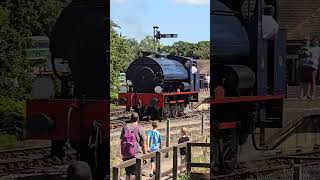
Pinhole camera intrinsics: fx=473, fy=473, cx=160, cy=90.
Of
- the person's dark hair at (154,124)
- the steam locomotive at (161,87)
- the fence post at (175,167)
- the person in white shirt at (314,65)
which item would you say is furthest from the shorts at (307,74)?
the person's dark hair at (154,124)

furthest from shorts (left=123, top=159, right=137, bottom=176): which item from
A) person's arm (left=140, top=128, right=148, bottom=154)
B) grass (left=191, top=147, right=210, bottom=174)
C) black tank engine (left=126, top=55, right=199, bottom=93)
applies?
black tank engine (left=126, top=55, right=199, bottom=93)

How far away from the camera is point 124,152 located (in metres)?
3.87

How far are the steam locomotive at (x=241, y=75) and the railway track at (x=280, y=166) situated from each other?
0.31ft

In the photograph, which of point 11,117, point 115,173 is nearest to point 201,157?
point 115,173

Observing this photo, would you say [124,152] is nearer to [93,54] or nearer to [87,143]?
[87,143]

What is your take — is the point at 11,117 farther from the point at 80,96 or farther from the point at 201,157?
the point at 201,157

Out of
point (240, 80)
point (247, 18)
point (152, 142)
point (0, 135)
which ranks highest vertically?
point (247, 18)

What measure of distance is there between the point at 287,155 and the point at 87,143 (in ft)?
4.23

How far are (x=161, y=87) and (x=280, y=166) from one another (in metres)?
3.84

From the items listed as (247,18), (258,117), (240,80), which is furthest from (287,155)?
(247,18)

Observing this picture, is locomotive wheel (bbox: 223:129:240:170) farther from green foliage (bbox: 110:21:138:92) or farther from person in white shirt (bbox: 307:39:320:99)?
green foliage (bbox: 110:21:138:92)

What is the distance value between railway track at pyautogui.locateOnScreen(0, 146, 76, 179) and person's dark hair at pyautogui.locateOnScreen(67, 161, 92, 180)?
124 mm

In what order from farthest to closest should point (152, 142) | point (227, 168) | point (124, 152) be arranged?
point (152, 142) → point (124, 152) → point (227, 168)

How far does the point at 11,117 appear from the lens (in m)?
2.87
